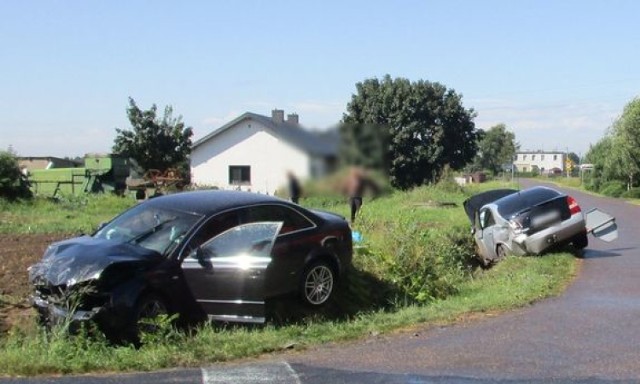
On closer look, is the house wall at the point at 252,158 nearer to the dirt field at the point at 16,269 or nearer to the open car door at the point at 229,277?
the open car door at the point at 229,277

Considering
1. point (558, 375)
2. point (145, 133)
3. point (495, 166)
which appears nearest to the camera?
point (558, 375)

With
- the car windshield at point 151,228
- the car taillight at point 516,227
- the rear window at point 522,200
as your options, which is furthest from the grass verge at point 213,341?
the rear window at point 522,200

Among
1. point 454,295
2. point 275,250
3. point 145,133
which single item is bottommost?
point 454,295

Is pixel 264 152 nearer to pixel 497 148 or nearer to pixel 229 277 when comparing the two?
pixel 229 277

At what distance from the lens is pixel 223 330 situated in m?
8.52

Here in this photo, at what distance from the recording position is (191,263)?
8664 millimetres

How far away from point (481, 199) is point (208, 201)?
10775 mm

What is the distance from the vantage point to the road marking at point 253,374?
6.02 meters

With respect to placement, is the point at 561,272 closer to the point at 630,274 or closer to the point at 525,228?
the point at 630,274

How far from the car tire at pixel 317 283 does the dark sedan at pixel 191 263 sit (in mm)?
14

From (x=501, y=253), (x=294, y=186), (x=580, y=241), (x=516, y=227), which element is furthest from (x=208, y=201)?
(x=580, y=241)

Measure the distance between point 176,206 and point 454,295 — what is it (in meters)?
5.30

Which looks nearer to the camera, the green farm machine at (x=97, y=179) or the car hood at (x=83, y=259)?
the car hood at (x=83, y=259)

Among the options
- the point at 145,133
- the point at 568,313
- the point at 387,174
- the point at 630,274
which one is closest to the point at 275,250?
the point at 568,313
